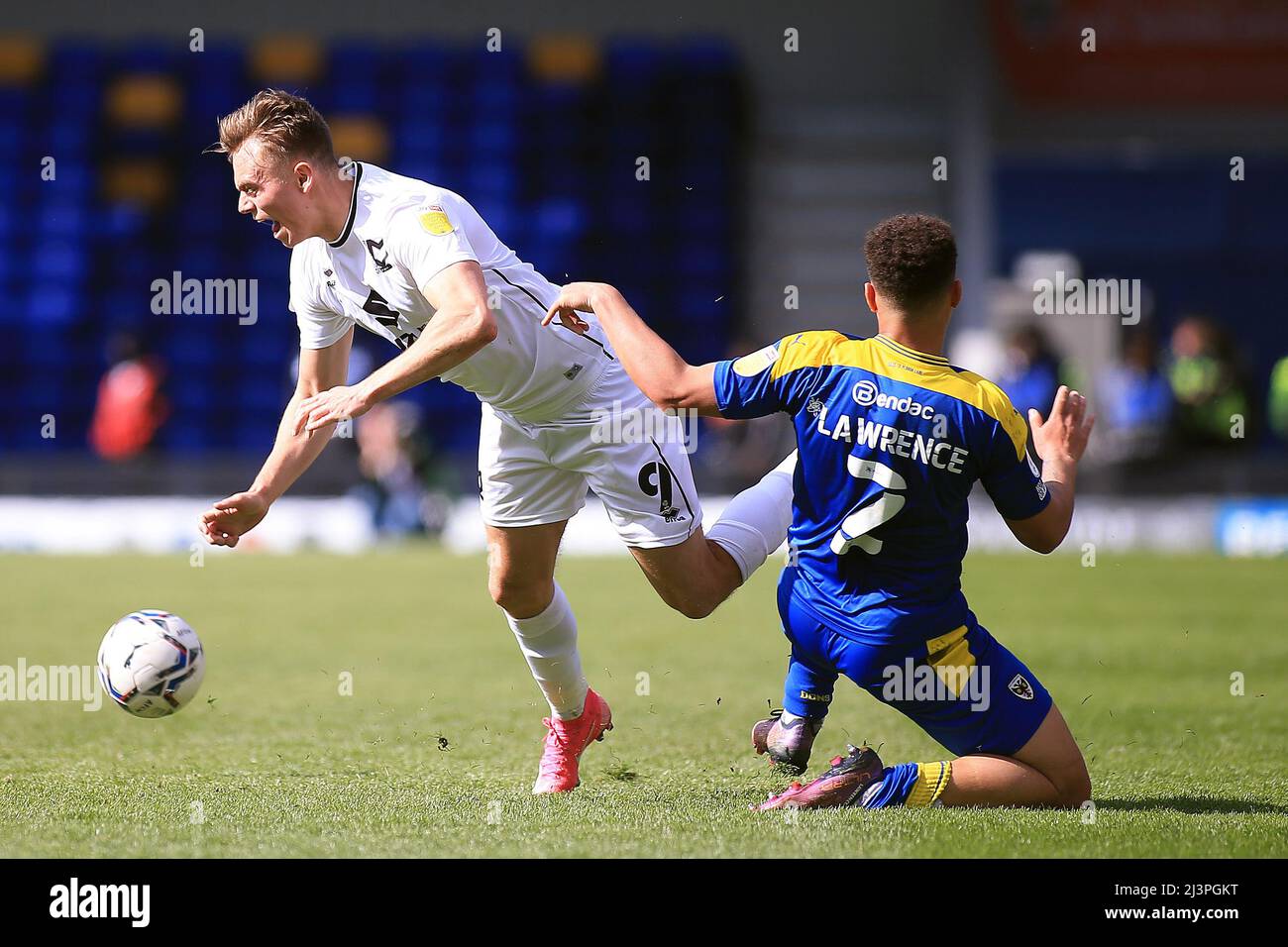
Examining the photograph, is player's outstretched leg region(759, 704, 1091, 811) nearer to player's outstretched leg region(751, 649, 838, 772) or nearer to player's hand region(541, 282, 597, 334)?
player's outstretched leg region(751, 649, 838, 772)

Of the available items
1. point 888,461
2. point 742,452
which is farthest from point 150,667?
point 742,452

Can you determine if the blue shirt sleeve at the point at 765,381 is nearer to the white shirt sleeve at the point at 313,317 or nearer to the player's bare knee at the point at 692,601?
the player's bare knee at the point at 692,601

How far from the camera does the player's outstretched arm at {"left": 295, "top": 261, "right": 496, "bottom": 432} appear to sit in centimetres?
433

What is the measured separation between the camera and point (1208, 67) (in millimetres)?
20484

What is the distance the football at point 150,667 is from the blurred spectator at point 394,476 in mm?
10964

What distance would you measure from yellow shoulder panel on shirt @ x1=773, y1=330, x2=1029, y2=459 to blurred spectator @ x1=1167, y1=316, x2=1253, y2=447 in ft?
41.1

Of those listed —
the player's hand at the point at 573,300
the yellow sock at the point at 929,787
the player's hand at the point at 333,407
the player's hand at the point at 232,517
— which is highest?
the player's hand at the point at 573,300

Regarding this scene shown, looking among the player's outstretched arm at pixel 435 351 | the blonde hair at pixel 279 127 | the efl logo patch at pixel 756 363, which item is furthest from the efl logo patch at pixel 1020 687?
the blonde hair at pixel 279 127

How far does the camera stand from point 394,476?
1659 cm

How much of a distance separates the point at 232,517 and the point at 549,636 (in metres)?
1.12

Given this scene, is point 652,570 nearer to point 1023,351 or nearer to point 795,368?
point 795,368

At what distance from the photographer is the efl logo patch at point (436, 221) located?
15.1 feet

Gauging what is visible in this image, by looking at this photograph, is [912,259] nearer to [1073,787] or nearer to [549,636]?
[1073,787]
